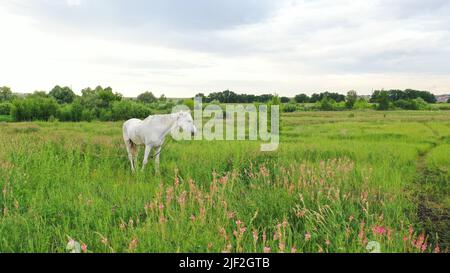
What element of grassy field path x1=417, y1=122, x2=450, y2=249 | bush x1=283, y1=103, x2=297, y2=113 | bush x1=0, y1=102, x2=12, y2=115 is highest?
bush x1=283, y1=103, x2=297, y2=113

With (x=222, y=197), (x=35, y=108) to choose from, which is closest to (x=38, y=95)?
(x=35, y=108)

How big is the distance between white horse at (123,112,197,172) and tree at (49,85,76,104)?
61.5 inches

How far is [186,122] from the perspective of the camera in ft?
21.0

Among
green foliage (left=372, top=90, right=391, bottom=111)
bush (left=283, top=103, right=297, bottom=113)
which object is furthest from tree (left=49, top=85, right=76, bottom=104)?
bush (left=283, top=103, right=297, bottom=113)

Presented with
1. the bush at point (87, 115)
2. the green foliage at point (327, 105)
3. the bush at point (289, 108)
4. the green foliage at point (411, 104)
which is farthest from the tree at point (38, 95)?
the green foliage at point (327, 105)

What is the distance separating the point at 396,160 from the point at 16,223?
7743 millimetres

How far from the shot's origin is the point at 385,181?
5402mm

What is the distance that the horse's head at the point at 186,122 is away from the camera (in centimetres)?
635

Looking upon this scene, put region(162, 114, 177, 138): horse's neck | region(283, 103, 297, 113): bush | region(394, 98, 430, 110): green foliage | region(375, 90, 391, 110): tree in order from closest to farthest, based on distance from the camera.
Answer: region(162, 114, 177, 138): horse's neck → region(394, 98, 430, 110): green foliage → region(375, 90, 391, 110): tree → region(283, 103, 297, 113): bush

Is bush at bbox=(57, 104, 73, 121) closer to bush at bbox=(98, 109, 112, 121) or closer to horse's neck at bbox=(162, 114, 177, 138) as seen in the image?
bush at bbox=(98, 109, 112, 121)

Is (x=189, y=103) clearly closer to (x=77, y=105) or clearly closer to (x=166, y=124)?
(x=166, y=124)

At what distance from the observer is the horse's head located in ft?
20.8

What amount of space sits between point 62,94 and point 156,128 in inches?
93.8

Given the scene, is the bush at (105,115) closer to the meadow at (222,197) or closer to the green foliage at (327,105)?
the meadow at (222,197)
